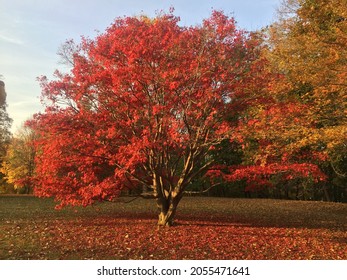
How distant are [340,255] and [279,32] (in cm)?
1209

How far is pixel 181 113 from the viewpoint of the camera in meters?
12.4

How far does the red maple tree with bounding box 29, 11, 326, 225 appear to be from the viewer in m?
11.8

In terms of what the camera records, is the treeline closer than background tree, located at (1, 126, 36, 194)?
Yes

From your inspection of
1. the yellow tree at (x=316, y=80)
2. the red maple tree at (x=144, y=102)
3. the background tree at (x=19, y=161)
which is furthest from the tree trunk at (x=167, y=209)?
the background tree at (x=19, y=161)

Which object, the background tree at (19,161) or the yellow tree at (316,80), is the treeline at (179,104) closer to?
the yellow tree at (316,80)

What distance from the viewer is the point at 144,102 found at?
12.4m

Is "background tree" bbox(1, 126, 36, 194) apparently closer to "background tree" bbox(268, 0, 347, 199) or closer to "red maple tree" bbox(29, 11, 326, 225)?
"red maple tree" bbox(29, 11, 326, 225)

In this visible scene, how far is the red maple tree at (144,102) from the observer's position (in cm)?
1177

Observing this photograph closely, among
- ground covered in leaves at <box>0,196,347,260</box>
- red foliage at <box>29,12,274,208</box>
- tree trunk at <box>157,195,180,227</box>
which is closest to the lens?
ground covered in leaves at <box>0,196,347,260</box>

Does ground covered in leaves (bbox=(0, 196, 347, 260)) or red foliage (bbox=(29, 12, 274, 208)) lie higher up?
red foliage (bbox=(29, 12, 274, 208))

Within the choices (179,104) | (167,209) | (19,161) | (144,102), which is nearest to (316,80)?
(179,104)

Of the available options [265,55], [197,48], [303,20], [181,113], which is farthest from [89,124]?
[303,20]

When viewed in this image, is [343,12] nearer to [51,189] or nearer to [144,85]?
[144,85]

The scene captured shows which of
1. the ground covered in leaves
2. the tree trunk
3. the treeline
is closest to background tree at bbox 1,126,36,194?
the ground covered in leaves
